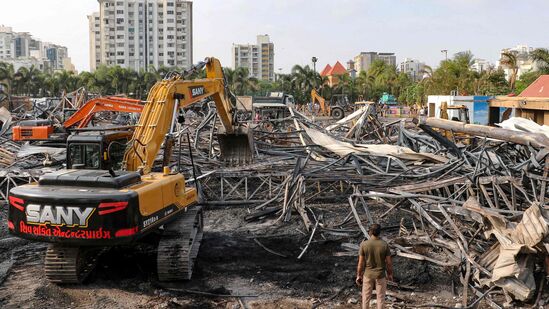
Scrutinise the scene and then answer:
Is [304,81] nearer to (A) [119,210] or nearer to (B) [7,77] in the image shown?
(B) [7,77]

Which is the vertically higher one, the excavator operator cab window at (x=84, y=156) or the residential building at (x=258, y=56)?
the residential building at (x=258, y=56)

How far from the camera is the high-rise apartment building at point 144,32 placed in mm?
124688

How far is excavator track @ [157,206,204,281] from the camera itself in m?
8.95

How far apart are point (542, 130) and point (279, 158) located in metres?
7.83

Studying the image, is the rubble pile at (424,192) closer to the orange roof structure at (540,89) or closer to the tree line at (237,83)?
the orange roof structure at (540,89)

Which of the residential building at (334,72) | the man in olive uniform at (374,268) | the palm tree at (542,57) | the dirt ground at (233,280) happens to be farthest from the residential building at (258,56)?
the man in olive uniform at (374,268)

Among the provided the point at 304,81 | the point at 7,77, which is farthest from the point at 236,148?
the point at 7,77

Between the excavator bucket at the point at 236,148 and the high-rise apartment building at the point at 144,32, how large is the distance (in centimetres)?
11031

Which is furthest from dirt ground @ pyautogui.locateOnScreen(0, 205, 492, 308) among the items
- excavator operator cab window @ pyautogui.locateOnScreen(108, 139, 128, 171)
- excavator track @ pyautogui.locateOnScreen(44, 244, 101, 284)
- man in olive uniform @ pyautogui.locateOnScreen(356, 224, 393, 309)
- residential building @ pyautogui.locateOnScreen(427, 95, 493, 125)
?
residential building @ pyautogui.locateOnScreen(427, 95, 493, 125)

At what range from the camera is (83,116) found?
51.0 feet

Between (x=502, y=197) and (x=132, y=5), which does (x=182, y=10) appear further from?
(x=502, y=197)

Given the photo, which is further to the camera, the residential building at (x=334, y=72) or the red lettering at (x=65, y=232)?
the residential building at (x=334, y=72)

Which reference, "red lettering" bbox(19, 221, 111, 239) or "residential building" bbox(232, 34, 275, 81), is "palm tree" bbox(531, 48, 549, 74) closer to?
"red lettering" bbox(19, 221, 111, 239)

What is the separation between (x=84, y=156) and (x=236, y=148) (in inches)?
313
